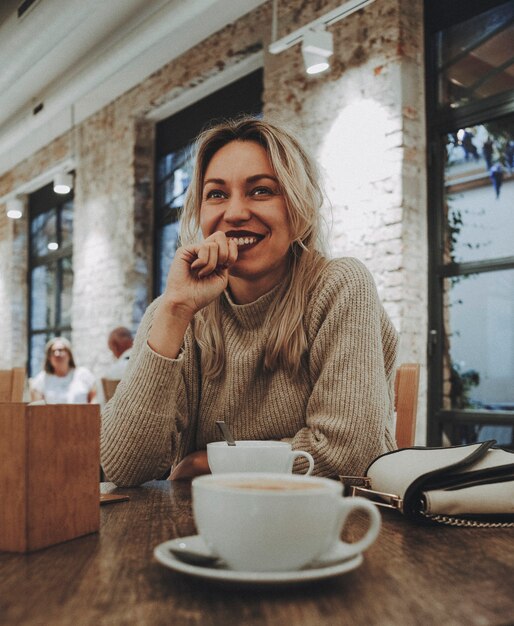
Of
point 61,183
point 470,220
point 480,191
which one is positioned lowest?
point 470,220

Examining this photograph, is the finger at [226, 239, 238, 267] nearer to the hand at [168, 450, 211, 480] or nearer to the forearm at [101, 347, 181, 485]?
the forearm at [101, 347, 181, 485]

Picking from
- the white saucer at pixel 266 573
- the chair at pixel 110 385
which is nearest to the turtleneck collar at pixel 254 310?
the white saucer at pixel 266 573

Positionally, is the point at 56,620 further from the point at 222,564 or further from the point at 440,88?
the point at 440,88

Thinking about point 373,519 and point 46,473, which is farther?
point 46,473

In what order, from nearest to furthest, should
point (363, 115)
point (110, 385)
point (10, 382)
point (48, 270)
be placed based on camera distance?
point (10, 382), point (110, 385), point (363, 115), point (48, 270)

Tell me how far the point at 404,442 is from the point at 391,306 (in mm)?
2279

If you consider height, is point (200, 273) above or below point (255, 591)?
above

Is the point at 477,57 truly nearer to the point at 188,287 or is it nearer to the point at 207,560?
the point at 188,287

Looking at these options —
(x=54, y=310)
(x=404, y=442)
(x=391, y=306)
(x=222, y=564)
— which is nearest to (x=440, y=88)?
(x=391, y=306)

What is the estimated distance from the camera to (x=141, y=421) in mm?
1177

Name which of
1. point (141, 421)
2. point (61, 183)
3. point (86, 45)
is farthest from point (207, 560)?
point (61, 183)

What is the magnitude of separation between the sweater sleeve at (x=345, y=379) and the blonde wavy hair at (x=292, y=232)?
46mm

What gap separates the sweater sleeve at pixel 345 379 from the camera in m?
1.14

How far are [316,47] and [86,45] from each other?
2.90 m
